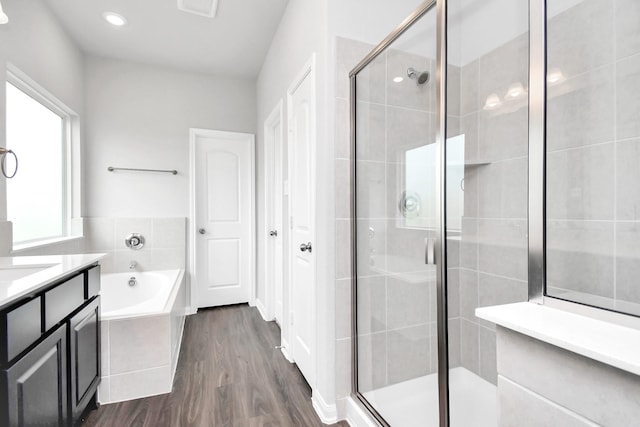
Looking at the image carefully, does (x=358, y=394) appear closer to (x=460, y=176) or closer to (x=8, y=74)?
(x=460, y=176)

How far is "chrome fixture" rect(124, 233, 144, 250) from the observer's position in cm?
315

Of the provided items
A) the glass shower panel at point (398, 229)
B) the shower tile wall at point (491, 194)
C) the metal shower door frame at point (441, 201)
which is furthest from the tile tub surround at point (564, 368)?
the shower tile wall at point (491, 194)

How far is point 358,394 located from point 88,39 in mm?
3670

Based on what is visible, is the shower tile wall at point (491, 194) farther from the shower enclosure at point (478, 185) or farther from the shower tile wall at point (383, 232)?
the shower tile wall at point (383, 232)

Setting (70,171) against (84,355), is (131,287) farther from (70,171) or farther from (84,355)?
(84,355)

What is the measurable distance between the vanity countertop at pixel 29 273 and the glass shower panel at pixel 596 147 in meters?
1.66

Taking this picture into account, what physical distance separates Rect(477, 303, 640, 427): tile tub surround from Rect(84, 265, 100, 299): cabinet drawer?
5.80 feet

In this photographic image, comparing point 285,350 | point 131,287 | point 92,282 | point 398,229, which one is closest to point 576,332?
point 398,229

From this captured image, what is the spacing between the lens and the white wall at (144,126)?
3.09 meters

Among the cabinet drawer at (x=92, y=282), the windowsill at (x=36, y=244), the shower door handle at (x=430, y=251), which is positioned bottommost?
the cabinet drawer at (x=92, y=282)

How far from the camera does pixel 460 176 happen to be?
1.47 metres

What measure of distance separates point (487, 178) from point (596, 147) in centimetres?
52

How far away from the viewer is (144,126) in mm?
3242

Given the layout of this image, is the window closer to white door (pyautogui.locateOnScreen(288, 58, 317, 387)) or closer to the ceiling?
the ceiling
